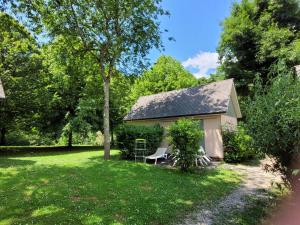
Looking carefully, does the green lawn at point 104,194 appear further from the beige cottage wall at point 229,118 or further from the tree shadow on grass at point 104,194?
the beige cottage wall at point 229,118

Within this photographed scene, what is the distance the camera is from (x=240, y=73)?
24438mm

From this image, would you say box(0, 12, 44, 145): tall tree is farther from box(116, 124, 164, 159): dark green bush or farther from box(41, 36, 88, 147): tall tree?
box(116, 124, 164, 159): dark green bush

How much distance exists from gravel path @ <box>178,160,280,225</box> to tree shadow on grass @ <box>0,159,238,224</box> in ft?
1.04

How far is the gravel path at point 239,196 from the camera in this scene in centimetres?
557

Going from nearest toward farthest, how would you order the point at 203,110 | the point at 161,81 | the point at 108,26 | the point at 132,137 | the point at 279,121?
the point at 279,121, the point at 108,26, the point at 132,137, the point at 203,110, the point at 161,81

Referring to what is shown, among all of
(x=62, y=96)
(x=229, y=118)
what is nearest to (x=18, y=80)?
(x=62, y=96)

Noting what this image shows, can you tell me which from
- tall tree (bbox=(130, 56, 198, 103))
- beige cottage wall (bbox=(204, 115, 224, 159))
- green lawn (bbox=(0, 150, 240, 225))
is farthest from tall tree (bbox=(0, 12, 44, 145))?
beige cottage wall (bbox=(204, 115, 224, 159))

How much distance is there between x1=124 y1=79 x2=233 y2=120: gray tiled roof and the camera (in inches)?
612

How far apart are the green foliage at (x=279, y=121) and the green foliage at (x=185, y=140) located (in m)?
4.16

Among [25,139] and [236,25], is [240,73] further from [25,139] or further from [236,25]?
[25,139]

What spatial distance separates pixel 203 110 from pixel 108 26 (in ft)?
25.8

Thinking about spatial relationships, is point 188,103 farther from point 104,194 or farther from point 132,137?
point 104,194

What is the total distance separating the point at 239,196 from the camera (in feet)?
24.6

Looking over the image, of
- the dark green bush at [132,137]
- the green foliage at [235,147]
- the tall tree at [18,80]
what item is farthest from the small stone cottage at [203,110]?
the tall tree at [18,80]
